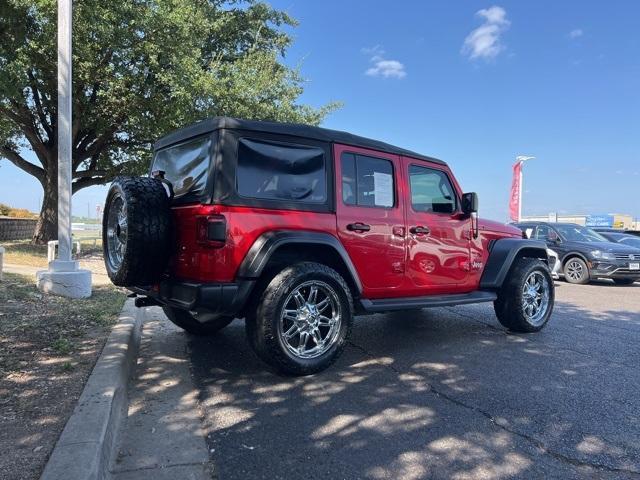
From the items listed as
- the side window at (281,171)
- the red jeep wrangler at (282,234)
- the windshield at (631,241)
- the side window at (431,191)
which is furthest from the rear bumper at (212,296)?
the windshield at (631,241)

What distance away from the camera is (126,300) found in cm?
699

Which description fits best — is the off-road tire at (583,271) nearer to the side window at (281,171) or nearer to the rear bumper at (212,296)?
the side window at (281,171)

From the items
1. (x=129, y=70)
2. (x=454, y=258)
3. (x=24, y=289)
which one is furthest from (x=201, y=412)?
(x=129, y=70)

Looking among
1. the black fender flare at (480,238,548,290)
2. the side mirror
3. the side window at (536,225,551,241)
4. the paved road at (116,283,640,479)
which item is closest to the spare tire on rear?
the paved road at (116,283,640,479)

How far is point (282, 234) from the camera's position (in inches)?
158

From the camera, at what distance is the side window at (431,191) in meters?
5.27

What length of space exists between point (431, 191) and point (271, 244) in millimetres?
2329

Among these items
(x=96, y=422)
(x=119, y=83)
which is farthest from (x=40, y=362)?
(x=119, y=83)

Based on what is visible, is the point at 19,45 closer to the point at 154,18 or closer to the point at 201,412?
the point at 154,18

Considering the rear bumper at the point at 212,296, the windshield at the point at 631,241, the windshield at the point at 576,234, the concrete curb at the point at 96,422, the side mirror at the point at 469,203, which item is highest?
the side mirror at the point at 469,203

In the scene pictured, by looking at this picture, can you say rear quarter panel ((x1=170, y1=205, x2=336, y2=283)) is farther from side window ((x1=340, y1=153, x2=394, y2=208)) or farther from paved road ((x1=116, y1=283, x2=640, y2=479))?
paved road ((x1=116, y1=283, x2=640, y2=479))

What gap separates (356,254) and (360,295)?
379mm

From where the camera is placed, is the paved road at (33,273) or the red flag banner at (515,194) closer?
the paved road at (33,273)

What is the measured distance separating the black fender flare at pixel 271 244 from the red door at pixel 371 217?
253mm
